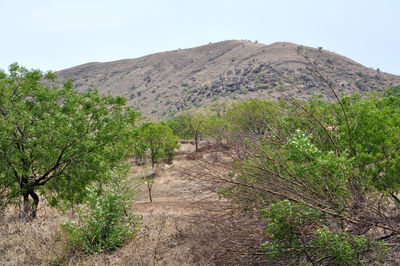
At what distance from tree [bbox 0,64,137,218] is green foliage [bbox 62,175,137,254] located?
3450 mm

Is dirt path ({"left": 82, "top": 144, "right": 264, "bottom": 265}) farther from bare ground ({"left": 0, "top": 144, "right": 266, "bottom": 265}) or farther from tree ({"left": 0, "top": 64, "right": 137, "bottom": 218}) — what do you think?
tree ({"left": 0, "top": 64, "right": 137, "bottom": 218})

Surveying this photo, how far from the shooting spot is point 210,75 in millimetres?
93875

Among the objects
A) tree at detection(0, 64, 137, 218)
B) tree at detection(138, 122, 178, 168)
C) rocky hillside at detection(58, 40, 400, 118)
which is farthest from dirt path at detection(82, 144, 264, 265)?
rocky hillside at detection(58, 40, 400, 118)

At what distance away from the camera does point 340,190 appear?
4277mm

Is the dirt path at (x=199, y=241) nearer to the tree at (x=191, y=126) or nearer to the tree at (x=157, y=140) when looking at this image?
the tree at (x=157, y=140)

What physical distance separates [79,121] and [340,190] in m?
9.63

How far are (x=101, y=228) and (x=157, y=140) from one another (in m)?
25.0

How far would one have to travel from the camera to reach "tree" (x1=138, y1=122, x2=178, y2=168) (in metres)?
31.3

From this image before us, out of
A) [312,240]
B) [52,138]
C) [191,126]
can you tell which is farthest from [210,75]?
[312,240]

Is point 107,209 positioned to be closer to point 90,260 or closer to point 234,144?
point 90,260

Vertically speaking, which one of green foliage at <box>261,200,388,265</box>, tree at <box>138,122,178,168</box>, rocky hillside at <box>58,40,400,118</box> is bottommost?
tree at <box>138,122,178,168</box>

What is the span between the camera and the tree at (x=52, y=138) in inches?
384

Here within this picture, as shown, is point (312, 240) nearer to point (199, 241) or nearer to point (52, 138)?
point (199, 241)

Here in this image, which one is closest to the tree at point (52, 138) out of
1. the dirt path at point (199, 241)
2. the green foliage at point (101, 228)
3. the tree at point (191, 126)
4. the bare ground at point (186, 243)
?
the bare ground at point (186, 243)
